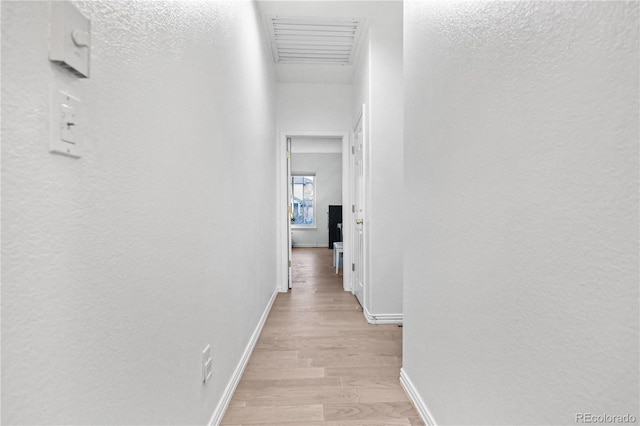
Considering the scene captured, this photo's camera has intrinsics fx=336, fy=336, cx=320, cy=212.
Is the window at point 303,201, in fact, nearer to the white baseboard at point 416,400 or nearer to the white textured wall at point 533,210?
the white baseboard at point 416,400

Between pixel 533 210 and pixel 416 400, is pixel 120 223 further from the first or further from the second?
pixel 416 400

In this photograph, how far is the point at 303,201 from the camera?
9.66m

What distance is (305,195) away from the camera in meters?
9.66

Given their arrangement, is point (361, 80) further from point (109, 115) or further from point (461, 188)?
point (109, 115)

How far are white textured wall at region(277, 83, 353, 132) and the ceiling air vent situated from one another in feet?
1.62

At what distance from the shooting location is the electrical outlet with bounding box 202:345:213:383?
4.41ft

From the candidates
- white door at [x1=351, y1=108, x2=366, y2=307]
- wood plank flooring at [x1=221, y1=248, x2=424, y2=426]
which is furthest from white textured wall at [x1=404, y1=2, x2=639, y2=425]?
white door at [x1=351, y1=108, x2=366, y2=307]

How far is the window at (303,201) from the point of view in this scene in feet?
31.6

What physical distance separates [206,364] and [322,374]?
905 millimetres

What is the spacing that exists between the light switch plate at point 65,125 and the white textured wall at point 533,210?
0.95 meters

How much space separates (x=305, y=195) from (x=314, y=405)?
808 cm

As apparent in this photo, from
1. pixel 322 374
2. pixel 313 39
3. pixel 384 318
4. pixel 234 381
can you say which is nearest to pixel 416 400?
pixel 322 374

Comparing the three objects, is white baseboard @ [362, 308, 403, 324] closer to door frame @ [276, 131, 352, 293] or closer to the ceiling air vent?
door frame @ [276, 131, 352, 293]

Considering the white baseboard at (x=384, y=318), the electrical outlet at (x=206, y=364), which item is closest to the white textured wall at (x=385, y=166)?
the white baseboard at (x=384, y=318)
